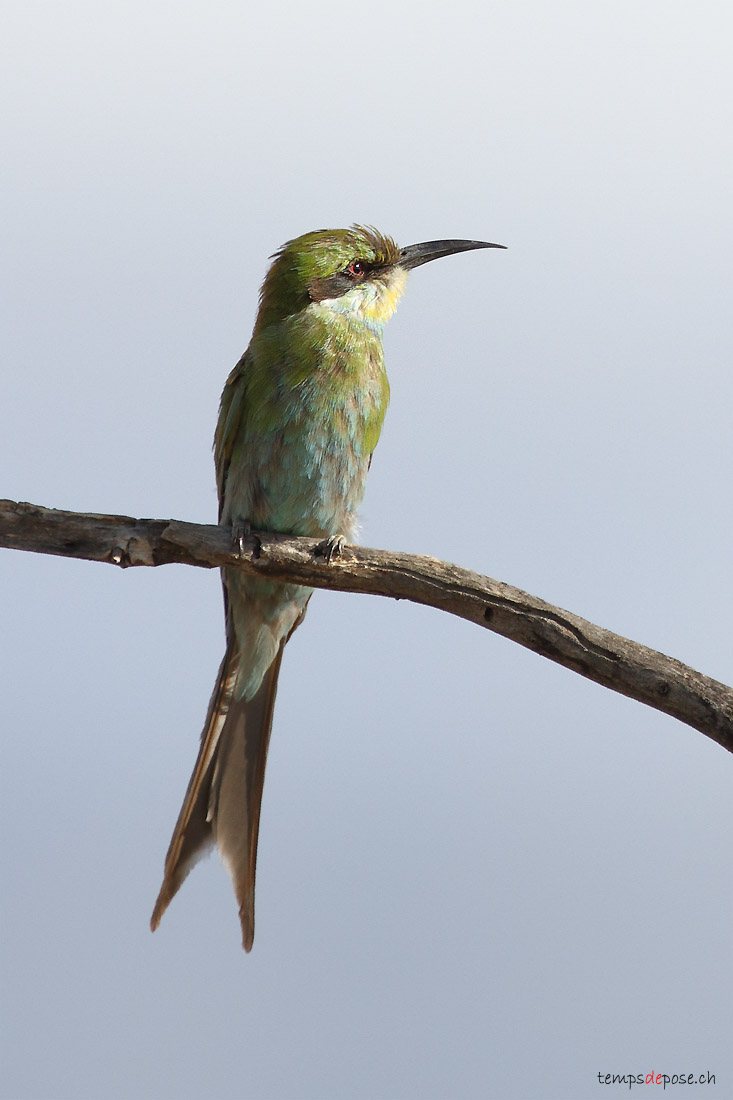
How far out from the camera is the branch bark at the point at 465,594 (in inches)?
104

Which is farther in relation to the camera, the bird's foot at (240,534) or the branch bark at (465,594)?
the bird's foot at (240,534)

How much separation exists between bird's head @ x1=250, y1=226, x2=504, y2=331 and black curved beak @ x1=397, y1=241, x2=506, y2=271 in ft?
0.28

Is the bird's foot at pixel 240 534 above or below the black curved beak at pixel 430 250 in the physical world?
below

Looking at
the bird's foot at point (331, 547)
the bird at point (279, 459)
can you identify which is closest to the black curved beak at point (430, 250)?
the bird at point (279, 459)

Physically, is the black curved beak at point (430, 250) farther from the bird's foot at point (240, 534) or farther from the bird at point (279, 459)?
the bird's foot at point (240, 534)

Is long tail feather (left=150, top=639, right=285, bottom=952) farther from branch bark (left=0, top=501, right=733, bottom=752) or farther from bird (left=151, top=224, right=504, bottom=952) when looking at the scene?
branch bark (left=0, top=501, right=733, bottom=752)

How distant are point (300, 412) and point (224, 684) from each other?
3.24ft

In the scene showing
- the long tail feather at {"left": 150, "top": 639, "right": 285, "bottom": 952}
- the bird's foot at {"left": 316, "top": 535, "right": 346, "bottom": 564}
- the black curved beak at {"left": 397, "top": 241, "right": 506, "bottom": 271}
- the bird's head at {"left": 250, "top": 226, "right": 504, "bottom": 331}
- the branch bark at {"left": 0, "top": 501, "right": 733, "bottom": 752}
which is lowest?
the long tail feather at {"left": 150, "top": 639, "right": 285, "bottom": 952}

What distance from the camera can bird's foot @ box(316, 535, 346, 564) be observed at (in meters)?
2.91

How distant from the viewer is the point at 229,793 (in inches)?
133

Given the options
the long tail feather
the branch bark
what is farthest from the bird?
the branch bark

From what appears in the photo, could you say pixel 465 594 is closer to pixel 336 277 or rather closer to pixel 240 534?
pixel 240 534

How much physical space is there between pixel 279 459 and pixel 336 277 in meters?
0.67

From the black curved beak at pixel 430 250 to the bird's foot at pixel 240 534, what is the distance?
1.18m
